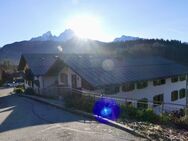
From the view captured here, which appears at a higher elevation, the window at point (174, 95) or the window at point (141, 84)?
the window at point (141, 84)

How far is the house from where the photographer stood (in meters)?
23.8

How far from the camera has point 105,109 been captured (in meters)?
14.9

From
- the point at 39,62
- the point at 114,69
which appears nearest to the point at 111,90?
the point at 114,69

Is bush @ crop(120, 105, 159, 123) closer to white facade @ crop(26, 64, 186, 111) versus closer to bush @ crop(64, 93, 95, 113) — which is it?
bush @ crop(64, 93, 95, 113)

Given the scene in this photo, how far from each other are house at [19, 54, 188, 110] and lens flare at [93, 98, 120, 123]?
12.9ft

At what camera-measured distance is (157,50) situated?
265 feet

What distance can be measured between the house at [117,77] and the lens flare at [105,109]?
3930 mm

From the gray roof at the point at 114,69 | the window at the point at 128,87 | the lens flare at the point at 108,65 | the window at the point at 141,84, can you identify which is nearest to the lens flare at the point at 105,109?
the gray roof at the point at 114,69

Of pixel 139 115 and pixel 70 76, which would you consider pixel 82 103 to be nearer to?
pixel 139 115

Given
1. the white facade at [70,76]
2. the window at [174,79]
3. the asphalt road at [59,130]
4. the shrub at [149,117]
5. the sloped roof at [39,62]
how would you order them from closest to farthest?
the asphalt road at [59,130] → the shrub at [149,117] → the white facade at [70,76] → the window at [174,79] → the sloped roof at [39,62]

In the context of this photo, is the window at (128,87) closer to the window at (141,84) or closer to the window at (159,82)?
the window at (141,84)

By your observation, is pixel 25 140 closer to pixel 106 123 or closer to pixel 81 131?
pixel 81 131

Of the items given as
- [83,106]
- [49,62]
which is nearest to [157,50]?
[49,62]

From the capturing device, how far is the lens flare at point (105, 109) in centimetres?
1395
